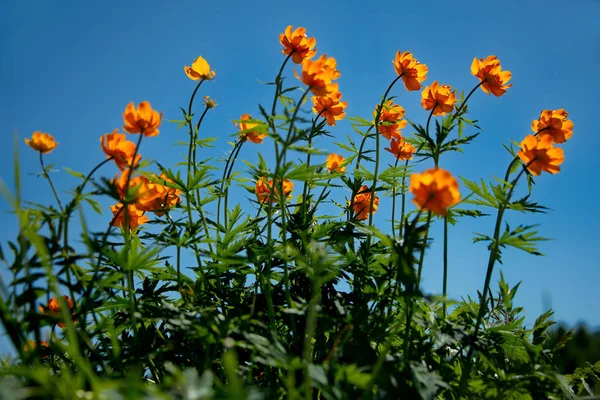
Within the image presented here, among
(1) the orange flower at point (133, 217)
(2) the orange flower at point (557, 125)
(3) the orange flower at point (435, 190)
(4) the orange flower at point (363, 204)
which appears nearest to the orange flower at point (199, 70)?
(1) the orange flower at point (133, 217)

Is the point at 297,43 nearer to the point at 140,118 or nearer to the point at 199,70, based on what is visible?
the point at 199,70

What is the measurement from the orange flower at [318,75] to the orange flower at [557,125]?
1.11 metres

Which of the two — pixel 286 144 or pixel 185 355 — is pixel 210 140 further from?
pixel 185 355

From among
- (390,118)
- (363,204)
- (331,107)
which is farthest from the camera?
(363,204)

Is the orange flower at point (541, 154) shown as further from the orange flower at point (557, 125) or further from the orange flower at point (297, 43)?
the orange flower at point (297, 43)

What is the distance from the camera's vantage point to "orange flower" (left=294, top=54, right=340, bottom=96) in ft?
6.00

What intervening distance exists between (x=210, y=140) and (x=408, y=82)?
1.03 meters

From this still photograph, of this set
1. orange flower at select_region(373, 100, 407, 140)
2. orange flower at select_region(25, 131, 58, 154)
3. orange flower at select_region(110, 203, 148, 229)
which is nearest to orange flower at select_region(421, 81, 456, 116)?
orange flower at select_region(373, 100, 407, 140)

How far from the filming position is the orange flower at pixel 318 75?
183 centimetres

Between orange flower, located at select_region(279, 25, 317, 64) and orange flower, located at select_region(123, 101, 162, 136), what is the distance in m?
0.74

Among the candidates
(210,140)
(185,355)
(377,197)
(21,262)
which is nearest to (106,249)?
(21,262)

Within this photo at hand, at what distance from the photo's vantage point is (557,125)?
233cm

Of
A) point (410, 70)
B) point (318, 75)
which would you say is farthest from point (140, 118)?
point (410, 70)

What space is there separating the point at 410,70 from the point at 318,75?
0.84 metres
